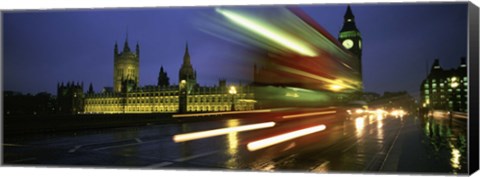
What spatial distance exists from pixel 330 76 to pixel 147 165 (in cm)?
636

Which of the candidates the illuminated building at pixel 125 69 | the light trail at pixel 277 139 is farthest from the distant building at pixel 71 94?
the light trail at pixel 277 139

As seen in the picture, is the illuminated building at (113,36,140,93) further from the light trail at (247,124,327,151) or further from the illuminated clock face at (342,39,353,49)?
the illuminated clock face at (342,39,353,49)

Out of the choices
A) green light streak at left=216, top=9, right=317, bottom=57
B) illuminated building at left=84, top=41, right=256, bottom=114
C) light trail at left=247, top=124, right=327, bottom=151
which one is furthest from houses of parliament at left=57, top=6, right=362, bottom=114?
green light streak at left=216, top=9, right=317, bottom=57

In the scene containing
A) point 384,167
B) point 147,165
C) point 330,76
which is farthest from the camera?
point 330,76

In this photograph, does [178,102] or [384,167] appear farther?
[178,102]

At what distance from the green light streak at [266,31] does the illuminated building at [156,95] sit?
152ft

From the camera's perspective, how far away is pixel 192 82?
74.9 m

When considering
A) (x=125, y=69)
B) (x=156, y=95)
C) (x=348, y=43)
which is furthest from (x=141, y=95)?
(x=348, y=43)

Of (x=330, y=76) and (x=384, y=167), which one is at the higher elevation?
(x=330, y=76)

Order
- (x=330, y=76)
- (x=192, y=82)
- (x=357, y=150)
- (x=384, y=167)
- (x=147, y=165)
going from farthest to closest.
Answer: (x=192, y=82)
(x=330, y=76)
(x=357, y=150)
(x=147, y=165)
(x=384, y=167)

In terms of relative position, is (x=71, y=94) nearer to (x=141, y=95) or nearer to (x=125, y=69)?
(x=141, y=95)

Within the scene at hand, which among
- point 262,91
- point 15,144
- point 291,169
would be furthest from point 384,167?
point 15,144

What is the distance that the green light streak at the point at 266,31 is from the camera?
424 inches

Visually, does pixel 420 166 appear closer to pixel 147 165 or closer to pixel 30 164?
pixel 147 165
